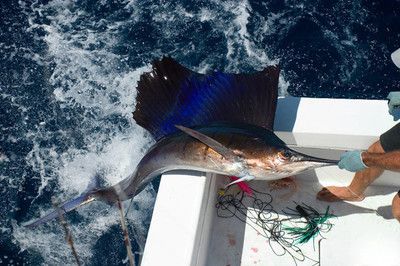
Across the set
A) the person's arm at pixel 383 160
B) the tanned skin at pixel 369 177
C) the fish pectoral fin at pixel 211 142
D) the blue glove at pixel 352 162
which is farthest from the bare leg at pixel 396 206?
the fish pectoral fin at pixel 211 142

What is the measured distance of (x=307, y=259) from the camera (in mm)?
2449

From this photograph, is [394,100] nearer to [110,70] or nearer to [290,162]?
[290,162]

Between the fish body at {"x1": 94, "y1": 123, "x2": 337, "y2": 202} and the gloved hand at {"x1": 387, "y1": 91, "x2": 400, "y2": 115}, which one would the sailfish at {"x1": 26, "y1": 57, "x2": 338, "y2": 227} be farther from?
the gloved hand at {"x1": 387, "y1": 91, "x2": 400, "y2": 115}

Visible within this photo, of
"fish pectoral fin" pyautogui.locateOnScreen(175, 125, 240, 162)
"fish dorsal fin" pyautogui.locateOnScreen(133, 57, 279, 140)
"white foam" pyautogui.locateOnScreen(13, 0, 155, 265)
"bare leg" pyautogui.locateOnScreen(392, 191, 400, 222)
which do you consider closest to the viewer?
"fish pectoral fin" pyautogui.locateOnScreen(175, 125, 240, 162)

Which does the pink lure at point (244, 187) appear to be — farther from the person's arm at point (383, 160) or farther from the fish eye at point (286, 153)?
the person's arm at point (383, 160)

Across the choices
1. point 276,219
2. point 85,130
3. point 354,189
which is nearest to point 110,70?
point 85,130

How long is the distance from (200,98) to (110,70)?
87.4 inches

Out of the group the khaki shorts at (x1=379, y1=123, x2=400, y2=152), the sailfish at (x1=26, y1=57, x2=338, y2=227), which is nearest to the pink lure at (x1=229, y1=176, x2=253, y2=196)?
the sailfish at (x1=26, y1=57, x2=338, y2=227)

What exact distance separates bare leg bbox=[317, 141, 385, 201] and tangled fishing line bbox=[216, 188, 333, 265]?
0.09 m

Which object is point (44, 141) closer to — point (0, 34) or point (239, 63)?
point (0, 34)

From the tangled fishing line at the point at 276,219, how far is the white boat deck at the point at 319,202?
25mm

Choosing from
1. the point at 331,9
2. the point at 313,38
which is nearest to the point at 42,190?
the point at 313,38

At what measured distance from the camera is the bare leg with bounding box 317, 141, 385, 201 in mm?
2494

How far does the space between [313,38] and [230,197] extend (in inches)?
96.2
